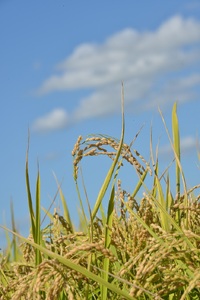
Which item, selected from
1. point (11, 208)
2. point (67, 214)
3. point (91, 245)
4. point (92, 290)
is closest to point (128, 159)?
point (92, 290)

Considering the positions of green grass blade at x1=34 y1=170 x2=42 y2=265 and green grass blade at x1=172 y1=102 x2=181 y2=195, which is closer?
green grass blade at x1=34 y1=170 x2=42 y2=265

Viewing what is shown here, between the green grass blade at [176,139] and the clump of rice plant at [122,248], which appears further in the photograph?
the green grass blade at [176,139]

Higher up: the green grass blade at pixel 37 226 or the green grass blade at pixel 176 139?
the green grass blade at pixel 176 139

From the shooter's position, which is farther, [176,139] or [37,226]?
[176,139]

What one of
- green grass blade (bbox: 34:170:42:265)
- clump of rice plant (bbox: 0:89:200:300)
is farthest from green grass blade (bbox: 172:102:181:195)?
green grass blade (bbox: 34:170:42:265)

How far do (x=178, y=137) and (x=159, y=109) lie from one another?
162mm

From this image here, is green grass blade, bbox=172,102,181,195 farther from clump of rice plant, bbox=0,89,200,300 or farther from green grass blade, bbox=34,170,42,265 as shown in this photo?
green grass blade, bbox=34,170,42,265

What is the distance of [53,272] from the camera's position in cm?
162

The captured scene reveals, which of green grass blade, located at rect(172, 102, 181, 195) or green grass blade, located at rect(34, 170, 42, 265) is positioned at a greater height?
green grass blade, located at rect(172, 102, 181, 195)

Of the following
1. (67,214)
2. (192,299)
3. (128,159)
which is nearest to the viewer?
(192,299)

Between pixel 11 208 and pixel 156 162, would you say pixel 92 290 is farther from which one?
pixel 11 208

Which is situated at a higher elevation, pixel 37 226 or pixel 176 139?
pixel 176 139

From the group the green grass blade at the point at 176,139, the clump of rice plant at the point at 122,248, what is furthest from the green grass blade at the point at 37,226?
the green grass blade at the point at 176,139

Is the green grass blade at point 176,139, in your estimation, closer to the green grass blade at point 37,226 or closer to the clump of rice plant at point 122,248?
the clump of rice plant at point 122,248
